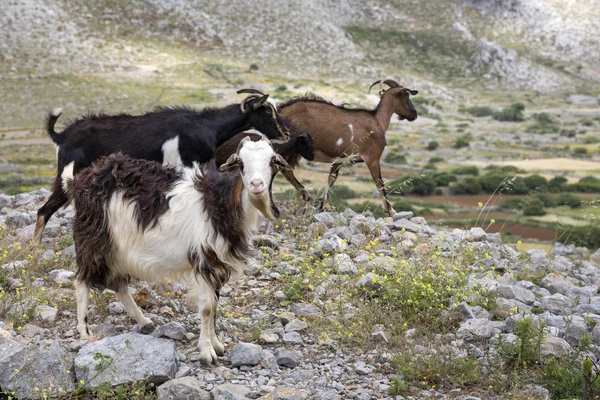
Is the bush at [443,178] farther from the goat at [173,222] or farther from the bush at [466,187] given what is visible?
the goat at [173,222]

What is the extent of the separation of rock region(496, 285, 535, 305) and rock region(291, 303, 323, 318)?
81.6 inches

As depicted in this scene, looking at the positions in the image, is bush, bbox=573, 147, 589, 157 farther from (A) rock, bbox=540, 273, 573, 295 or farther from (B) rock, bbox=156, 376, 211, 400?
(B) rock, bbox=156, 376, 211, 400

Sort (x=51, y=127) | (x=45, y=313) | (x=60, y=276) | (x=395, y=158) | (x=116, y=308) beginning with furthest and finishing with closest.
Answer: (x=395, y=158) → (x=51, y=127) → (x=60, y=276) → (x=116, y=308) → (x=45, y=313)

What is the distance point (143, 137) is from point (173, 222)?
3.59 meters

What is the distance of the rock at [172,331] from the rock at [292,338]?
99 cm

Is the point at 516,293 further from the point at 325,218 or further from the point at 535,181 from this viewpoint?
the point at 535,181

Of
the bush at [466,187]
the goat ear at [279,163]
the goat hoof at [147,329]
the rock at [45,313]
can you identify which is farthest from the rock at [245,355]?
the bush at [466,187]

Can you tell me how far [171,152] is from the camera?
966cm

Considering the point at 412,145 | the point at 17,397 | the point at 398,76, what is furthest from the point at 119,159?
the point at 398,76

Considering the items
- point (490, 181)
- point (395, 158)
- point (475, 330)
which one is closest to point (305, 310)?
point (475, 330)

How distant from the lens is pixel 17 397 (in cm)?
558

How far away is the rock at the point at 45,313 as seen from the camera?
6954mm

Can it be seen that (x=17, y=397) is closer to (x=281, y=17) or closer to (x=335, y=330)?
(x=335, y=330)

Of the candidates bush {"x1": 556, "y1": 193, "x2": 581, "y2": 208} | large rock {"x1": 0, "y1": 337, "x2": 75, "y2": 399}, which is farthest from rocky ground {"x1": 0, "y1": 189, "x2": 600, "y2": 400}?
bush {"x1": 556, "y1": 193, "x2": 581, "y2": 208}
